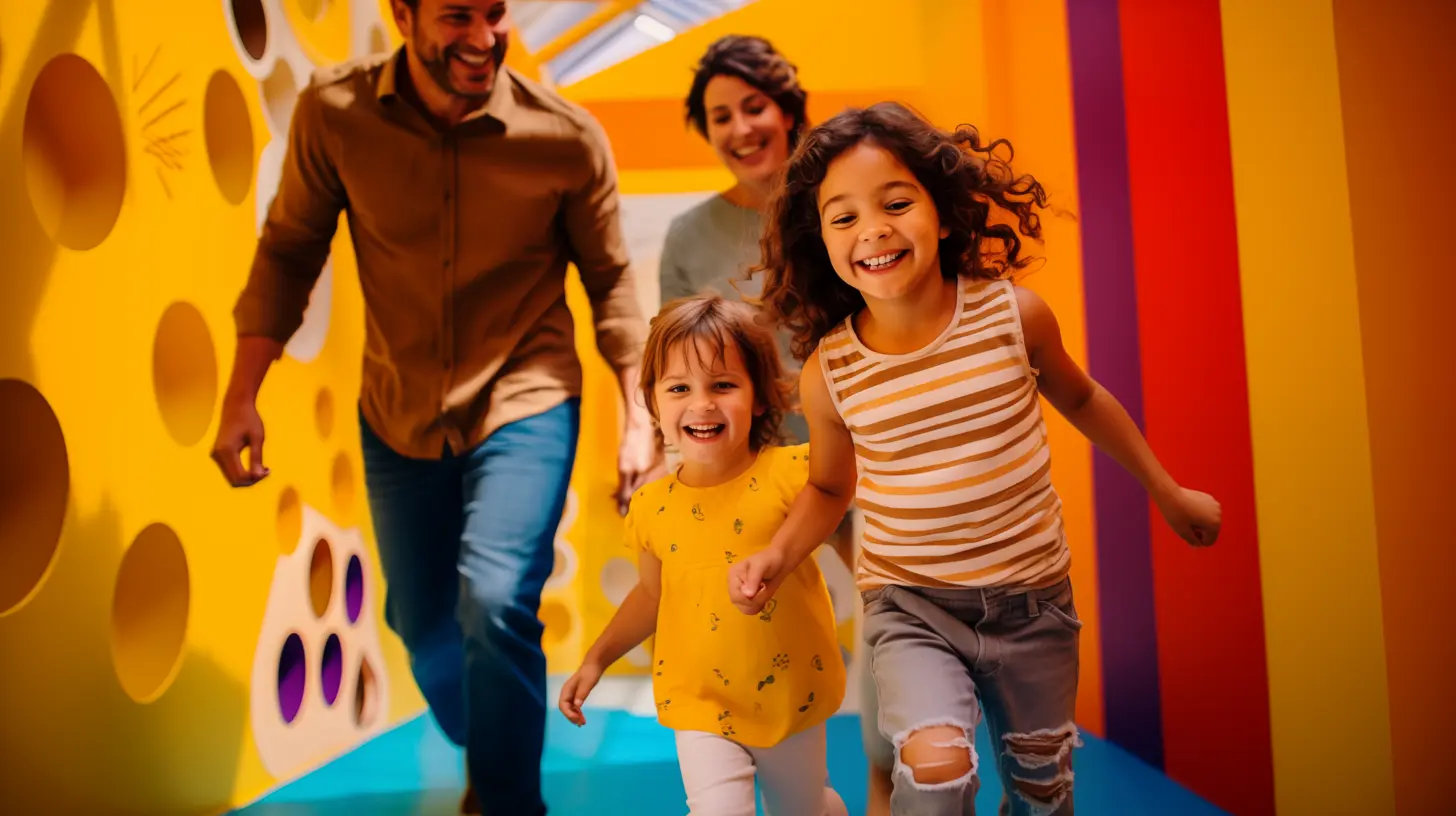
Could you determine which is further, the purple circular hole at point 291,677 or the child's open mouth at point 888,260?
the purple circular hole at point 291,677

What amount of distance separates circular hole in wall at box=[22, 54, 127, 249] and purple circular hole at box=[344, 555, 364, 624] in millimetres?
905

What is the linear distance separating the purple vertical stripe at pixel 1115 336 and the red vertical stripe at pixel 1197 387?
33 mm

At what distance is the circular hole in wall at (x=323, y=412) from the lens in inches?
80.4

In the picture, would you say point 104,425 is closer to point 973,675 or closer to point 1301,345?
point 973,675

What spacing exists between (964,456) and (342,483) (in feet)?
4.71

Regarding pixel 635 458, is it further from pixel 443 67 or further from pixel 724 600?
pixel 443 67

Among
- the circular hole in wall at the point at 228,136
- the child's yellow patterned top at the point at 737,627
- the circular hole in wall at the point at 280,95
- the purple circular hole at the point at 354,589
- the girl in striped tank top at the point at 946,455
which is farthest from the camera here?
the purple circular hole at the point at 354,589

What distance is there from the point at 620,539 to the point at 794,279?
3.51ft

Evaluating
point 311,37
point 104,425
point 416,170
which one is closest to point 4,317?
point 104,425

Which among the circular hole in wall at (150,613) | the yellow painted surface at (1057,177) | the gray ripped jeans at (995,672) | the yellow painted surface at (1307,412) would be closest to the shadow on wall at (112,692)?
the circular hole in wall at (150,613)

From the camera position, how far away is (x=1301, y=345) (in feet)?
4.69

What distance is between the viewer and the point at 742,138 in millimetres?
2119

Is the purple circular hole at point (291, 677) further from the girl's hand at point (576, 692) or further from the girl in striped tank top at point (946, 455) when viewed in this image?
the girl in striped tank top at point (946, 455)

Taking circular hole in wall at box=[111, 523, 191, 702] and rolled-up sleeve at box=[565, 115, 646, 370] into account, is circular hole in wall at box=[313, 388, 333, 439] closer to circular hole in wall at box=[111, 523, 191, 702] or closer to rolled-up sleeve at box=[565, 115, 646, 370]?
circular hole in wall at box=[111, 523, 191, 702]
